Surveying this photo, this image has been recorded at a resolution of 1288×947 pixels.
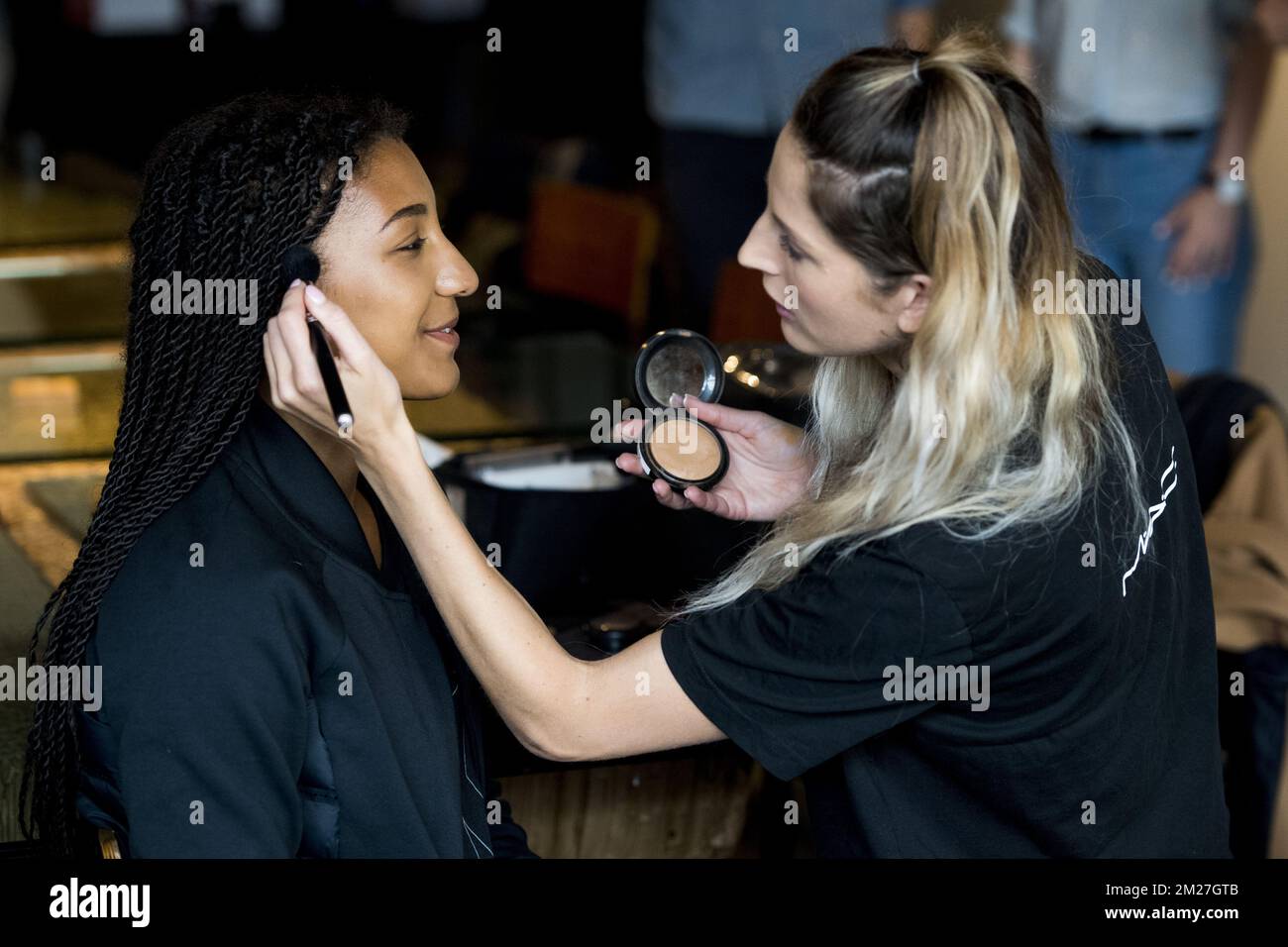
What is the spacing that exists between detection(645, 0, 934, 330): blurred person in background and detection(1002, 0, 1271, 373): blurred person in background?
509 millimetres

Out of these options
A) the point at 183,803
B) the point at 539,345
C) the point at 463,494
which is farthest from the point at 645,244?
the point at 183,803

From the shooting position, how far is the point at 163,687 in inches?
44.8

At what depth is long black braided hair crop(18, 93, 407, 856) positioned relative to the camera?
1234 mm

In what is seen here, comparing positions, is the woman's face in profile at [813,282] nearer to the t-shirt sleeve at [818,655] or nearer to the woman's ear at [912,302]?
the woman's ear at [912,302]

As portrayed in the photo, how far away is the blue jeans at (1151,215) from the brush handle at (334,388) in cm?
178

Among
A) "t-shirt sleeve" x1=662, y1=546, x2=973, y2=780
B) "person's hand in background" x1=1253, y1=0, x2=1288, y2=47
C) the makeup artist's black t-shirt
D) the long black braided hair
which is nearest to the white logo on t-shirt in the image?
the makeup artist's black t-shirt

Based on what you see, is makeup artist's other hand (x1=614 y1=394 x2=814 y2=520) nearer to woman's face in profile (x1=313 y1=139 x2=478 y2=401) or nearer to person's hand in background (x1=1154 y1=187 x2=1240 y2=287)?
woman's face in profile (x1=313 y1=139 x2=478 y2=401)

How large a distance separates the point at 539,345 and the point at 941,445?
70.1 inches


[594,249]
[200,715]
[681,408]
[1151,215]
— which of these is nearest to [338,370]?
[200,715]

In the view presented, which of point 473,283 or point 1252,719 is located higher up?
point 473,283

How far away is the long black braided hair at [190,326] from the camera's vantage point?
1234 mm
